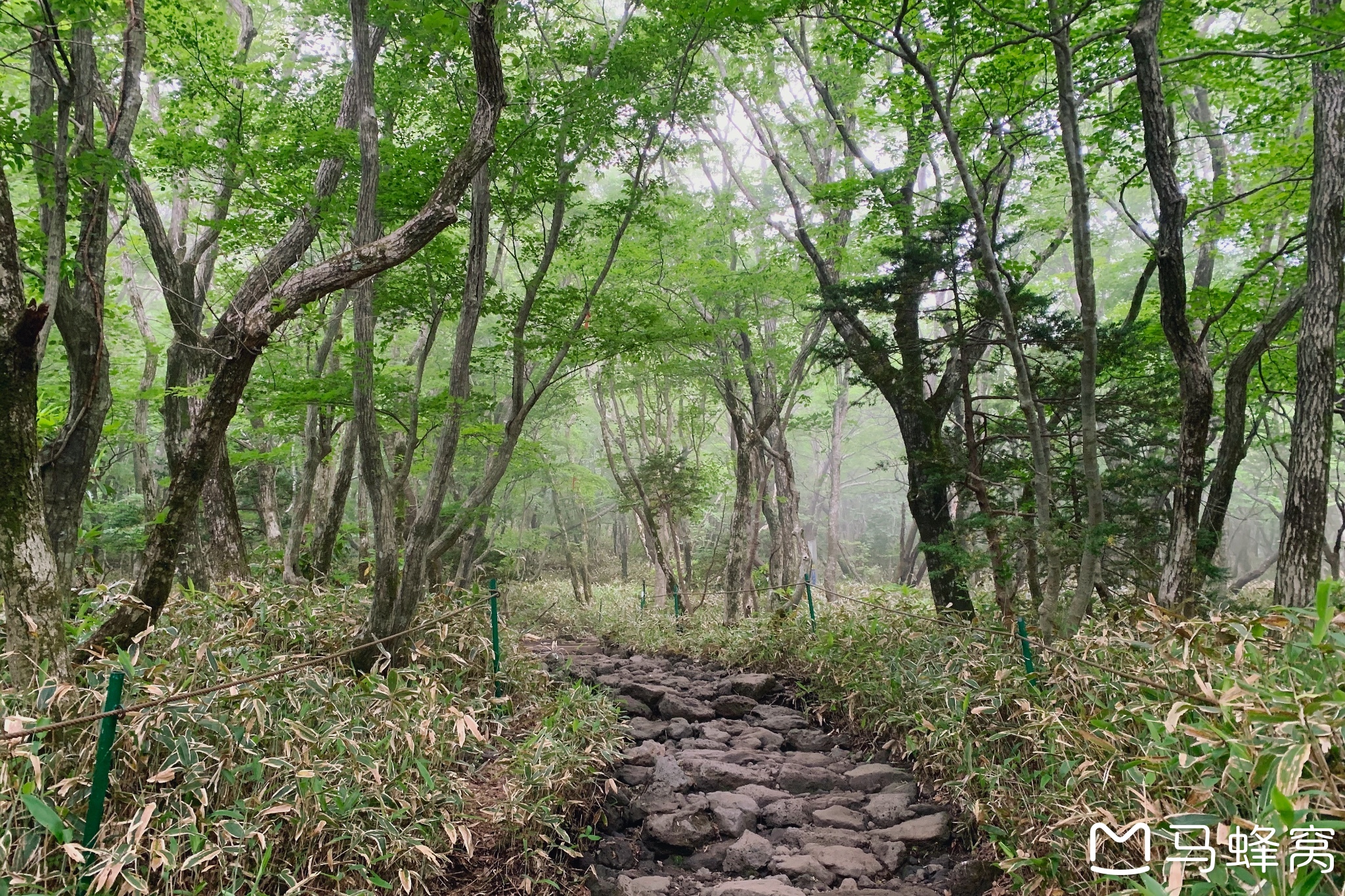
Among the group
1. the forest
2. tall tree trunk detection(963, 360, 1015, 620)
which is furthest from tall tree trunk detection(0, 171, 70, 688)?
tall tree trunk detection(963, 360, 1015, 620)

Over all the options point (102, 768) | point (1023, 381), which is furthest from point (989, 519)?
point (102, 768)

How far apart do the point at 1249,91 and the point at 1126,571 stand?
16.4ft

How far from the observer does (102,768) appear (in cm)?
259

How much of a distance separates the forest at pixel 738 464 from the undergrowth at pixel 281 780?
2 cm

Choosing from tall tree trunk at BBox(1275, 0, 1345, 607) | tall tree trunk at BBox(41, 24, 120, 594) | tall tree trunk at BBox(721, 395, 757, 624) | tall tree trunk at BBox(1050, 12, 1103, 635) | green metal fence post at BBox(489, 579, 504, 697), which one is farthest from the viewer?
tall tree trunk at BBox(721, 395, 757, 624)

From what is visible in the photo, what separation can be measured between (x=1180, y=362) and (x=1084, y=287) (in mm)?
2142

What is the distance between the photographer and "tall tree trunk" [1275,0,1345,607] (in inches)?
209

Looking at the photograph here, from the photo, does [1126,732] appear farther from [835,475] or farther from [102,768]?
[835,475]

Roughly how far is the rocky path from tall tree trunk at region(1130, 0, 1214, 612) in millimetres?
2979

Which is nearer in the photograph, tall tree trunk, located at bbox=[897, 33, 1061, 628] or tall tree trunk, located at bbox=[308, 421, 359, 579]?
tall tree trunk, located at bbox=[897, 33, 1061, 628]

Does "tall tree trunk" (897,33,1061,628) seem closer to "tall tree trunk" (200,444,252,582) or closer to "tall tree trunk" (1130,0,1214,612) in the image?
"tall tree trunk" (1130,0,1214,612)

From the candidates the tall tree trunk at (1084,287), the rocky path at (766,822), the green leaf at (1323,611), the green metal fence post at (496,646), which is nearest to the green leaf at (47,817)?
the rocky path at (766,822)

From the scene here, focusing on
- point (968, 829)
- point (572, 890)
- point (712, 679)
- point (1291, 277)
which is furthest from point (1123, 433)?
point (572, 890)

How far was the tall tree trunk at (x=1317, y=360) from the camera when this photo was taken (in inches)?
209
